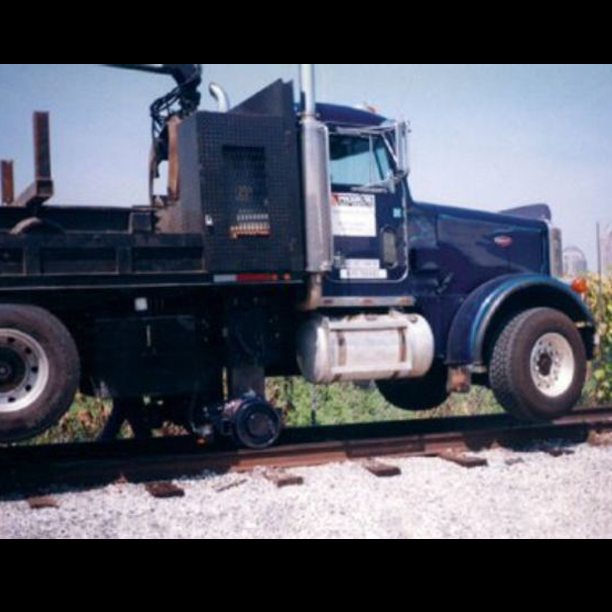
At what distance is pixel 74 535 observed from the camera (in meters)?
5.06

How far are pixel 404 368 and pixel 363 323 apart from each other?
557mm

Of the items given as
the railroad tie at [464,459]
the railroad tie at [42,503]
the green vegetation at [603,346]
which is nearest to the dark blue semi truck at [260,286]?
the railroad tie at [42,503]

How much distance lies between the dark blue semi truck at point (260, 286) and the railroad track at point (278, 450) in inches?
10.3

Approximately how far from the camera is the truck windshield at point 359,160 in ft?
26.4

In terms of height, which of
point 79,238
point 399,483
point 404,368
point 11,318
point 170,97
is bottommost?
point 399,483

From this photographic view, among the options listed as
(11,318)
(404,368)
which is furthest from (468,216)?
(11,318)

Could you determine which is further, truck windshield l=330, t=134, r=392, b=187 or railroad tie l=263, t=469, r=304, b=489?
truck windshield l=330, t=134, r=392, b=187

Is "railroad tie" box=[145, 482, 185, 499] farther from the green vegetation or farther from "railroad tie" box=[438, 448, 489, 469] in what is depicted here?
the green vegetation

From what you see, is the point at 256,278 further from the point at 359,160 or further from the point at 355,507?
the point at 355,507

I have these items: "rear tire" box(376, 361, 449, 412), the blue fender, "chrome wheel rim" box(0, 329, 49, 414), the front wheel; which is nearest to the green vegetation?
the blue fender

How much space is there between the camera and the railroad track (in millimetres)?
6527

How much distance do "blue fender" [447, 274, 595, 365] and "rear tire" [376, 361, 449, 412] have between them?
78cm

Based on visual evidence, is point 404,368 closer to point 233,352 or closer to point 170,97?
point 233,352

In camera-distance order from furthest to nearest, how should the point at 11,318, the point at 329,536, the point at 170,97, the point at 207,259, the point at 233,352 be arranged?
the point at 170,97 → the point at 233,352 → the point at 207,259 → the point at 11,318 → the point at 329,536
